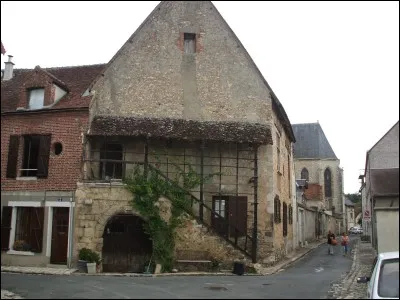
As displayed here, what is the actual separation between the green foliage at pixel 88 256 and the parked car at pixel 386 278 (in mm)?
11126

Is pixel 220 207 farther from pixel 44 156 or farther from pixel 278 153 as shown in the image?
pixel 44 156

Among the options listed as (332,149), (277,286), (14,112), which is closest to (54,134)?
(14,112)

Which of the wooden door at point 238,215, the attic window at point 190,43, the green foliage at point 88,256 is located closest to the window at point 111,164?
the green foliage at point 88,256

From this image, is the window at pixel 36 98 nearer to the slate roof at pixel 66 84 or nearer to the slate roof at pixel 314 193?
the slate roof at pixel 66 84

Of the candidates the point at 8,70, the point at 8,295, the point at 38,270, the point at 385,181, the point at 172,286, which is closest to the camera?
the point at 385,181

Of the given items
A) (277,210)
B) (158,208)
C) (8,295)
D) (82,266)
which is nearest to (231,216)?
(277,210)

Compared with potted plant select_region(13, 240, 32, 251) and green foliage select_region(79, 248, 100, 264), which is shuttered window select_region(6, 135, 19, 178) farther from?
green foliage select_region(79, 248, 100, 264)

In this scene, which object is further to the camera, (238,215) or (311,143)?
(311,143)

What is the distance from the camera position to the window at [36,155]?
17453 mm

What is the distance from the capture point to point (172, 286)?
40.5ft

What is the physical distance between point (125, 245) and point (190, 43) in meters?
9.20

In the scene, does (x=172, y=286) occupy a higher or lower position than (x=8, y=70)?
lower

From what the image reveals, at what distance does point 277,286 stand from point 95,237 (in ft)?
23.6

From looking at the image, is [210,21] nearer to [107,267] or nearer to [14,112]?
[14,112]
